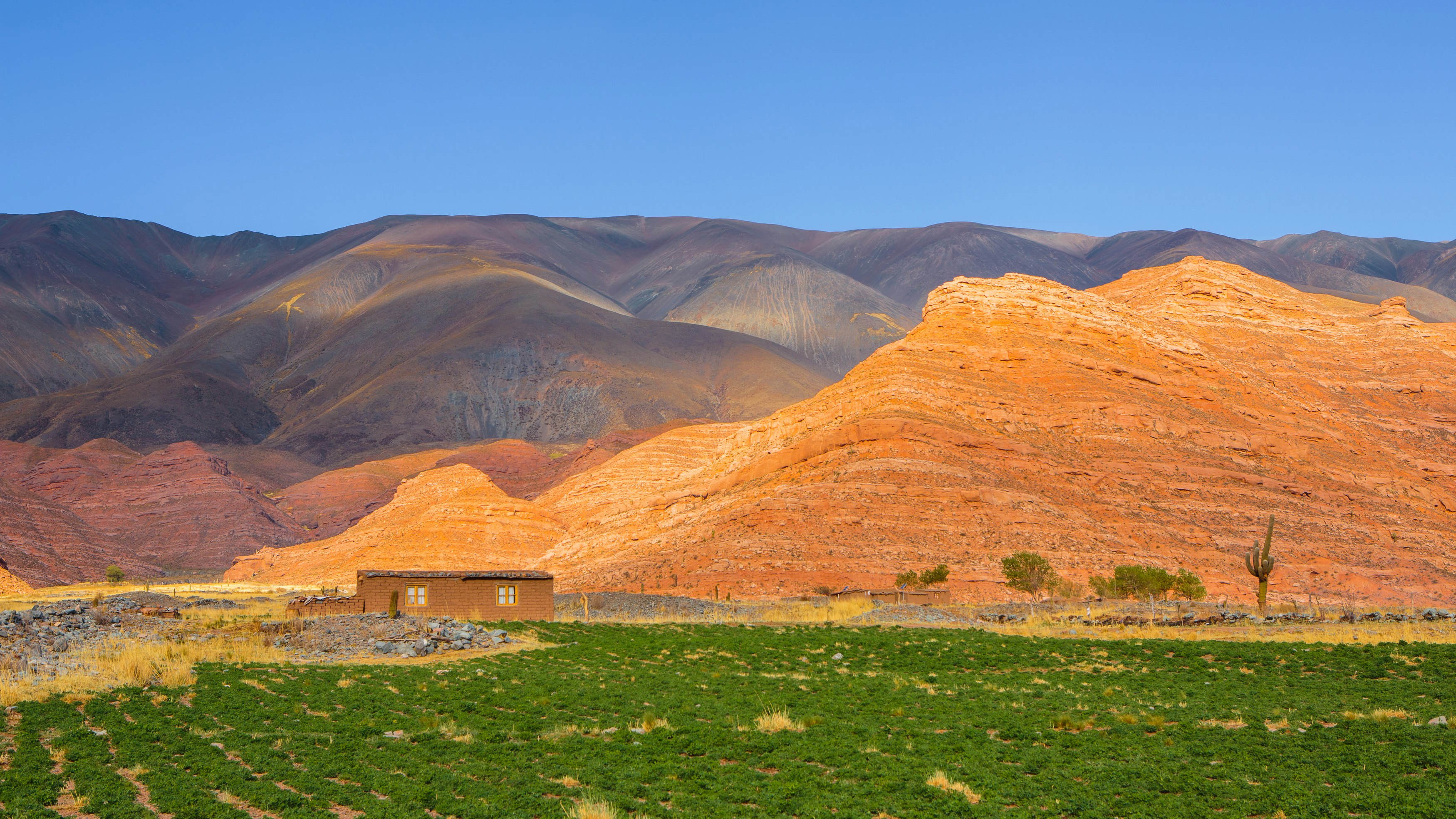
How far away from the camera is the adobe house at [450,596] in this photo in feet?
146

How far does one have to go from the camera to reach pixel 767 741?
2031cm

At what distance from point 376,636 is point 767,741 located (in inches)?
729

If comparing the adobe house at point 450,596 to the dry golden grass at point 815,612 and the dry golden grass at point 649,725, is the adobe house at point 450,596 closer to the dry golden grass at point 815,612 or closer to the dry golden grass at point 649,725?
the dry golden grass at point 815,612

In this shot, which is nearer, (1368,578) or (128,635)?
(128,635)

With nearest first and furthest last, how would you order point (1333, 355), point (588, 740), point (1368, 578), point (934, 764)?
point (934, 764) < point (588, 740) < point (1368, 578) < point (1333, 355)

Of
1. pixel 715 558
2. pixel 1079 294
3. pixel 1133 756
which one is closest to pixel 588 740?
pixel 1133 756

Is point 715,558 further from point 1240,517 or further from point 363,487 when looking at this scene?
point 363,487

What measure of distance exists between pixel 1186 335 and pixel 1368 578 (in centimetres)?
3436

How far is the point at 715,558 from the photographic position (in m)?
60.6

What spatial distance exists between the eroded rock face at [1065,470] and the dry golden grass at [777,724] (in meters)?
34.2

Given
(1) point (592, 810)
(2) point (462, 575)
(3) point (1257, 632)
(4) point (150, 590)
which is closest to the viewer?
(1) point (592, 810)

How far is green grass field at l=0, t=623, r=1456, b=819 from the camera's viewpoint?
1633cm

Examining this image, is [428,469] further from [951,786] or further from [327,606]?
[951,786]

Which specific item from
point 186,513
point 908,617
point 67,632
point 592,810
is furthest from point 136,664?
point 186,513
